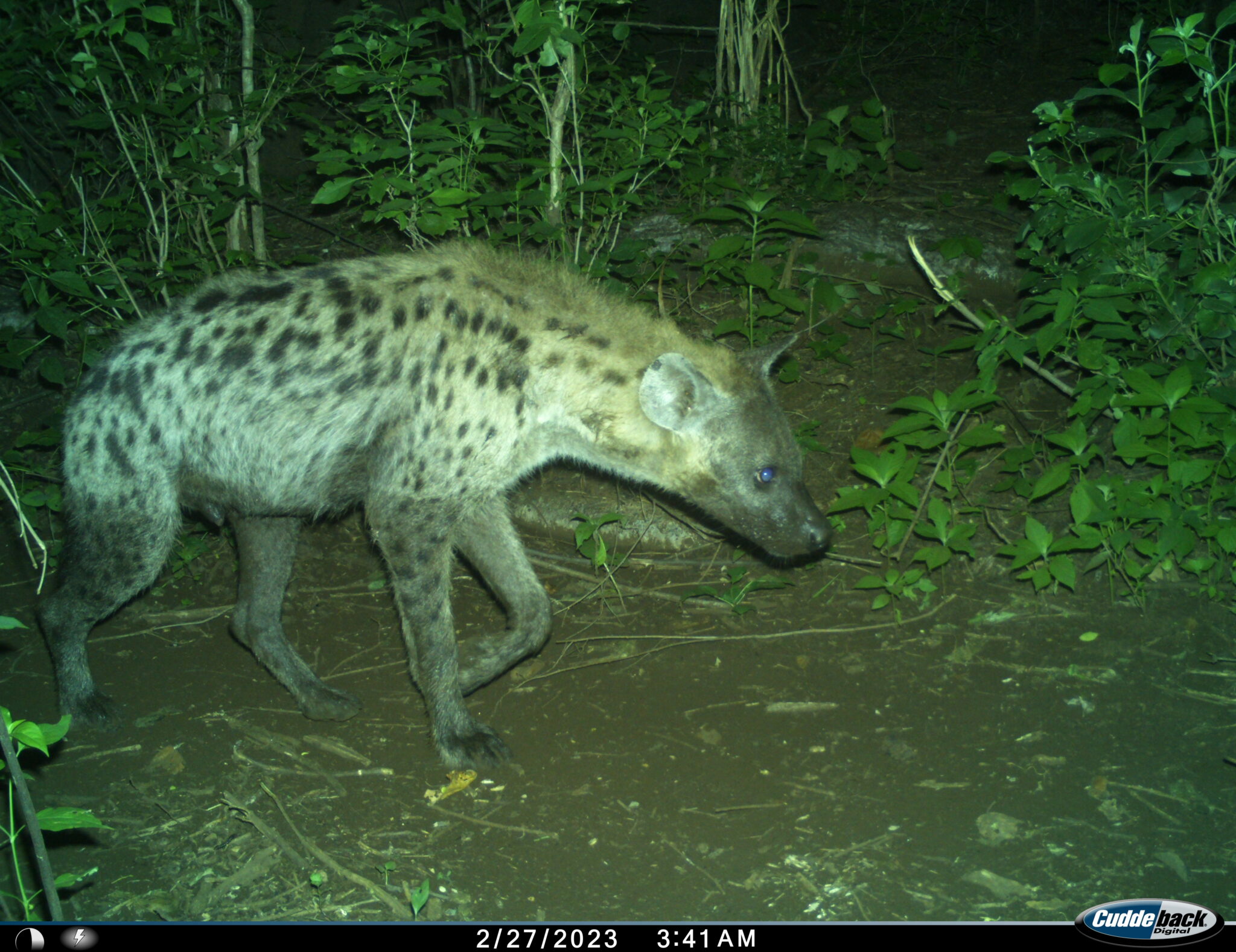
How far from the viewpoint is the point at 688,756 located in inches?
110

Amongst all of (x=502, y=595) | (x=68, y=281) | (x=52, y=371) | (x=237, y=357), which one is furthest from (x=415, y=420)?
(x=52, y=371)

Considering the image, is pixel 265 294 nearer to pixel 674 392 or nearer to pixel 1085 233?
pixel 674 392

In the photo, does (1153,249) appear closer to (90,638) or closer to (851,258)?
(851,258)

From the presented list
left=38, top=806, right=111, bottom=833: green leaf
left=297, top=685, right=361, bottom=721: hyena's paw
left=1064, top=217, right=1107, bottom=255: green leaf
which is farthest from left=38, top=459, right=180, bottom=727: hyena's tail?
left=1064, top=217, right=1107, bottom=255: green leaf

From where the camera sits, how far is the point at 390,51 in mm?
3342

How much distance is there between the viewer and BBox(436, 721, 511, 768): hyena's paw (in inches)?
112

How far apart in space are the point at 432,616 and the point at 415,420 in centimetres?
59

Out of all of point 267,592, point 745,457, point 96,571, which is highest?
point 745,457

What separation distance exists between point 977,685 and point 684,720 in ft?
2.87

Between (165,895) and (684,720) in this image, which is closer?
(165,895)

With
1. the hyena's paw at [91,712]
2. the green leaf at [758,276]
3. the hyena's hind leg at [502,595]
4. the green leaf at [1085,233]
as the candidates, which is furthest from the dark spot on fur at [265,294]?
the green leaf at [1085,233]

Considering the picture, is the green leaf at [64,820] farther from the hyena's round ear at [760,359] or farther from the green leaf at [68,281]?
the green leaf at [68,281]

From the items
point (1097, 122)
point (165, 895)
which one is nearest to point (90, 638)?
point (165, 895)

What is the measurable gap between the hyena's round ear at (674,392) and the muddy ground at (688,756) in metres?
0.85
